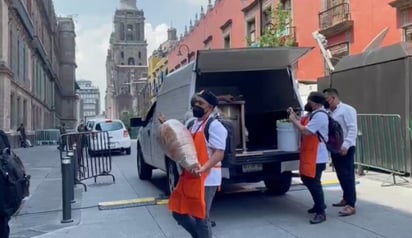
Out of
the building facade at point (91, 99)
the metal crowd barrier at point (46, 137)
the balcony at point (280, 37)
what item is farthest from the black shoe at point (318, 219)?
the building facade at point (91, 99)

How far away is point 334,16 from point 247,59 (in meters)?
11.3

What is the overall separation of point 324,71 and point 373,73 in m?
7.95

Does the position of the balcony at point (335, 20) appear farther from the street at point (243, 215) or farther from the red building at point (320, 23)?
the street at point (243, 215)

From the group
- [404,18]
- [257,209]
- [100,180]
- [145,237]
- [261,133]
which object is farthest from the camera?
[404,18]

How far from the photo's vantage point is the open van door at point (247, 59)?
7.79m

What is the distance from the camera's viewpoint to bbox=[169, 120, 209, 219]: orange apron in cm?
463

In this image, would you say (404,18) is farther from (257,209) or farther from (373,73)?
(257,209)

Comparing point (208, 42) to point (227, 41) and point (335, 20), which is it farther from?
point (335, 20)

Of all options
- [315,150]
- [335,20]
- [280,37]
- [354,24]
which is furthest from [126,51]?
[315,150]

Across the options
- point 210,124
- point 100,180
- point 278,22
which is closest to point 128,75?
point 278,22

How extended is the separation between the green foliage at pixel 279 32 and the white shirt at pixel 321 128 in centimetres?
1312

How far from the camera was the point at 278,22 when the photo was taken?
2131 centimetres

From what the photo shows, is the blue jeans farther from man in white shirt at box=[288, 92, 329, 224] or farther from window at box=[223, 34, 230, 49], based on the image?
window at box=[223, 34, 230, 49]

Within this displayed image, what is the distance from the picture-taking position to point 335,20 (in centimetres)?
1817
